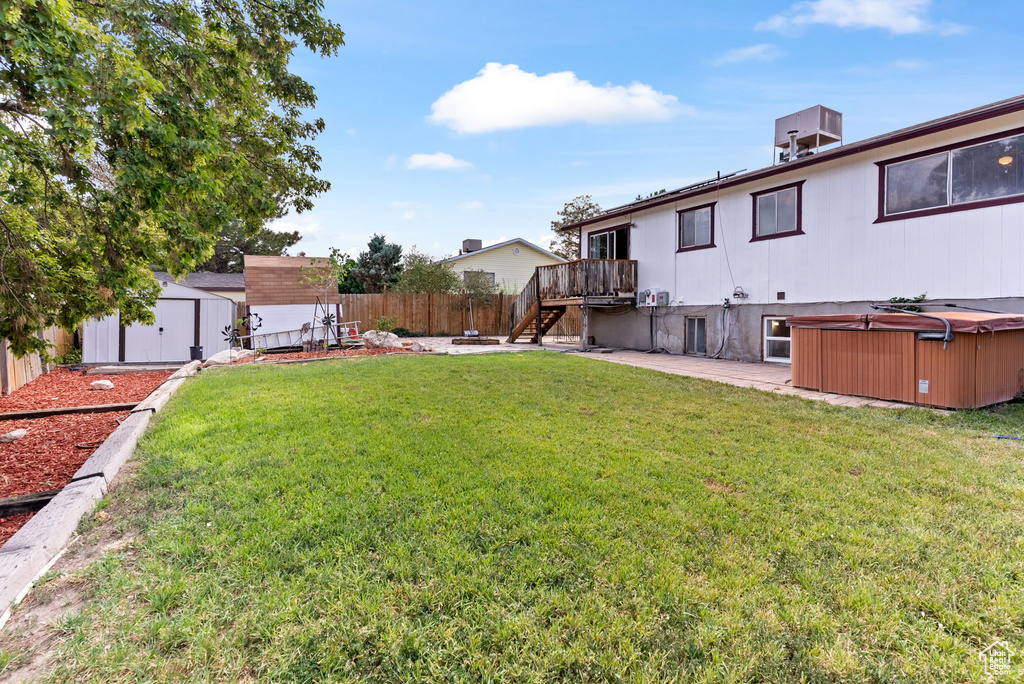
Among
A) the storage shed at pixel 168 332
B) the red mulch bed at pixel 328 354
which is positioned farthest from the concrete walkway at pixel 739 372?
the storage shed at pixel 168 332

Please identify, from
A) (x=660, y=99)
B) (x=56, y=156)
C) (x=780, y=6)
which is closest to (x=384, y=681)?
(x=56, y=156)

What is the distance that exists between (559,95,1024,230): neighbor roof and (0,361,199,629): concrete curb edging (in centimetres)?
1145

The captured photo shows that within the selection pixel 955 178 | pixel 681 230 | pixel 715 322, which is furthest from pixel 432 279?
pixel 955 178

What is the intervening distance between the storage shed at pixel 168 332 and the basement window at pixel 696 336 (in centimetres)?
1312

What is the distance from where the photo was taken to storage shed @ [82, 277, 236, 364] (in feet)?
40.1

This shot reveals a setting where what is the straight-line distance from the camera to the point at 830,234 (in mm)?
9500

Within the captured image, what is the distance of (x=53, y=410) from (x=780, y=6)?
1359 centimetres

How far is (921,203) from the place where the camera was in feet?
27.2

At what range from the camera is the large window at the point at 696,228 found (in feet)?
39.3

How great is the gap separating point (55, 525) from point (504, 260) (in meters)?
25.5

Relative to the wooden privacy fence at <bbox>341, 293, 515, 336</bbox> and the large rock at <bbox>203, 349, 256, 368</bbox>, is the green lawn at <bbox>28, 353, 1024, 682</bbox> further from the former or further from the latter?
the wooden privacy fence at <bbox>341, 293, 515, 336</bbox>

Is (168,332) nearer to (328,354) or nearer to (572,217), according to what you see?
(328,354)

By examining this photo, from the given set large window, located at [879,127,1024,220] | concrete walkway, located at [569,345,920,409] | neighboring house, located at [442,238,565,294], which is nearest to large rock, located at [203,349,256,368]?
concrete walkway, located at [569,345,920,409]

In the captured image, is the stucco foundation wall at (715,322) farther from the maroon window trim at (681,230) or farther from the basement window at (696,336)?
the maroon window trim at (681,230)
